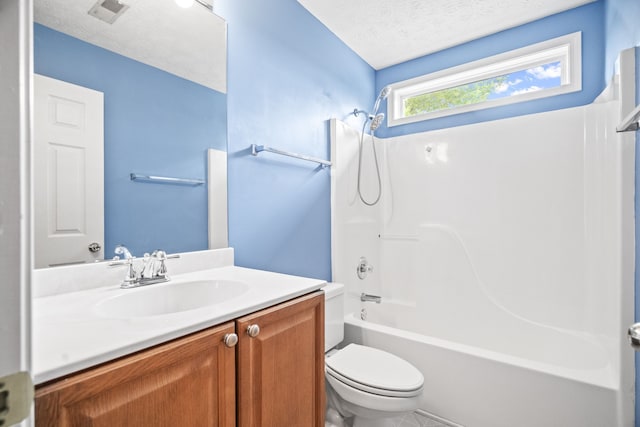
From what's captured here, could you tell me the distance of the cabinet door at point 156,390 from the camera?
53cm

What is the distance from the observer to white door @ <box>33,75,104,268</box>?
95cm

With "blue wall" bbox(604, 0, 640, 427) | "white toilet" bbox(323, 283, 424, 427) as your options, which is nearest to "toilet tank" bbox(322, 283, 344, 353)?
"white toilet" bbox(323, 283, 424, 427)

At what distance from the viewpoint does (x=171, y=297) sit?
112cm

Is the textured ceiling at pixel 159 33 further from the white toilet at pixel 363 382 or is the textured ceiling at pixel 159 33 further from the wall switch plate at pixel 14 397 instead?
the white toilet at pixel 363 382

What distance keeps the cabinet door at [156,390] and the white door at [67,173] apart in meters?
0.61

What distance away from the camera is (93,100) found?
106 cm

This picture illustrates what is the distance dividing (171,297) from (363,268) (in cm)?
158

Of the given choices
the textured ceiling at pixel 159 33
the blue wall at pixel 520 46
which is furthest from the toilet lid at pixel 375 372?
the blue wall at pixel 520 46

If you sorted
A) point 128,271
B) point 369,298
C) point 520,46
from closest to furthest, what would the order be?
point 128,271 → point 520,46 → point 369,298

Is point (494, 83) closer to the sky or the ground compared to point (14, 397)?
closer to the sky

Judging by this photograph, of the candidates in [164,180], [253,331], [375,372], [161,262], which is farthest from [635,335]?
[164,180]

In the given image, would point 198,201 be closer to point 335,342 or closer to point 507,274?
point 335,342

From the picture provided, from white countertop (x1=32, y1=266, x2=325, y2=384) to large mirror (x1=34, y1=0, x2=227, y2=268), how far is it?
0.72ft

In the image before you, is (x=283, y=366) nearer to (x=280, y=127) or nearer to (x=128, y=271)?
(x=128, y=271)
